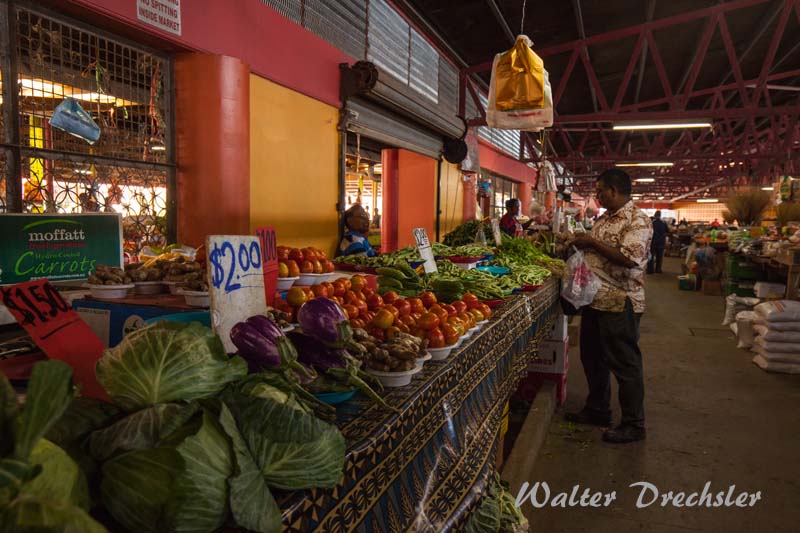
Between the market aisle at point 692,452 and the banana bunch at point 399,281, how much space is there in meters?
1.53

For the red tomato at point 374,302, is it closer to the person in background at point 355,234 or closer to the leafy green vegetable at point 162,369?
the leafy green vegetable at point 162,369

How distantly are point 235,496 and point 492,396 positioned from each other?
→ 1.95 meters

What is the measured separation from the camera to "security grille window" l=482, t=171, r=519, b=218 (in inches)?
564

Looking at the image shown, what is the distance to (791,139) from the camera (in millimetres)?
14703

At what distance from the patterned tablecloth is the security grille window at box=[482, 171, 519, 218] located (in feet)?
35.9

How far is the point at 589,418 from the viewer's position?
15.1 ft

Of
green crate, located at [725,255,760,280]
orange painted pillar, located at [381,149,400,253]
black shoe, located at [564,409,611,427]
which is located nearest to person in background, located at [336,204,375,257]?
black shoe, located at [564,409,611,427]

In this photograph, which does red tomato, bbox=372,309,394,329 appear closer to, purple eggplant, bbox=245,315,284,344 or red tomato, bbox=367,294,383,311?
red tomato, bbox=367,294,383,311

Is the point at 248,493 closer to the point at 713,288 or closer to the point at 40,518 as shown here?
the point at 40,518

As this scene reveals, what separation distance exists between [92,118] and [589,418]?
14.6 feet

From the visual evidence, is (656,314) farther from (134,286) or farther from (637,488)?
(134,286)

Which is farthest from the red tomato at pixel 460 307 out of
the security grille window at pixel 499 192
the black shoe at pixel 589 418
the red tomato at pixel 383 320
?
the security grille window at pixel 499 192

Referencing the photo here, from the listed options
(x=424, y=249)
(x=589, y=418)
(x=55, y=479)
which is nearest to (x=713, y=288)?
(x=589, y=418)

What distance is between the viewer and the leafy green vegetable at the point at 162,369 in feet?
3.46
